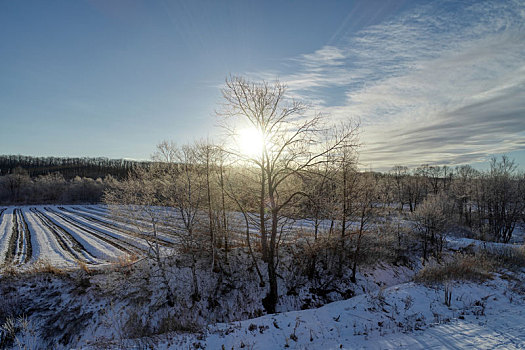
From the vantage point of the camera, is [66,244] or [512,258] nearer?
[512,258]

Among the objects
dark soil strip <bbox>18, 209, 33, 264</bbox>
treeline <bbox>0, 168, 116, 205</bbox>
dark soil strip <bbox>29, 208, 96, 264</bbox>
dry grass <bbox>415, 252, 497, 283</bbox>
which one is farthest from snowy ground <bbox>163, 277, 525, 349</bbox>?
treeline <bbox>0, 168, 116, 205</bbox>

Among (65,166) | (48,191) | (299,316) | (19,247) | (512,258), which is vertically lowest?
(19,247)

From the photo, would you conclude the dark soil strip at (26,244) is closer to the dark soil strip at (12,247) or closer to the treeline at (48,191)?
the dark soil strip at (12,247)

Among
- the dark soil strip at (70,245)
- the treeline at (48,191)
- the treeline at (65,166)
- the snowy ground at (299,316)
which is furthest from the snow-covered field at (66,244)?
the treeline at (65,166)

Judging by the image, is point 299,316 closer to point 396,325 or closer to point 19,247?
point 396,325

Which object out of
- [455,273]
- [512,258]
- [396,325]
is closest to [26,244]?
[396,325]

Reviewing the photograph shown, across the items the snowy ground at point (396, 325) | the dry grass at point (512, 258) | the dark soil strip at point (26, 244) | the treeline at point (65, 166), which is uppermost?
the treeline at point (65, 166)

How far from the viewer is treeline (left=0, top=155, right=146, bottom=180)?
12775 centimetres

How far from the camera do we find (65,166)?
152750mm

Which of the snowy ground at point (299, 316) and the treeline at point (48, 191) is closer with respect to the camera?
the snowy ground at point (299, 316)

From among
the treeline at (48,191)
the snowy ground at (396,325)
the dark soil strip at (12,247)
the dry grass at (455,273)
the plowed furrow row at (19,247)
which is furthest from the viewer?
the treeline at (48,191)

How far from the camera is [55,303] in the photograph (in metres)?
13.5

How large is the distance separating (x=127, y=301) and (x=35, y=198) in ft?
316

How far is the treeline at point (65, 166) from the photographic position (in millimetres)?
127750
